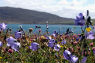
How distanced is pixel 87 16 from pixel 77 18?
28 cm

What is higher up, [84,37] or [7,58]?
[84,37]

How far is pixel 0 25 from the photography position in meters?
5.02

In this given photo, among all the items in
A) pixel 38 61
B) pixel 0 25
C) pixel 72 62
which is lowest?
pixel 38 61

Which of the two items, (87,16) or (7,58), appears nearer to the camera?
(87,16)

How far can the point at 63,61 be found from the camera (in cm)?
479

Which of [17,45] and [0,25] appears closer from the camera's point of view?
[17,45]

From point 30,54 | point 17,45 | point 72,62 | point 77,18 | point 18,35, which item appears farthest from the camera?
point 30,54

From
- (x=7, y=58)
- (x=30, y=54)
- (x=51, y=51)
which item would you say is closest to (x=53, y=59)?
(x=51, y=51)

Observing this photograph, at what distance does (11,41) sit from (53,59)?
5.87 ft

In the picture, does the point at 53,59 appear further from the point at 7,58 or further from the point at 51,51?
the point at 7,58

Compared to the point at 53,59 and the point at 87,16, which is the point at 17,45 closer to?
the point at 87,16

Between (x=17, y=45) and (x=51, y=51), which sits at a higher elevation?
(x=17, y=45)

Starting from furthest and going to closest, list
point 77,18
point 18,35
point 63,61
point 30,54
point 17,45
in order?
1. point 30,54
2. point 63,61
3. point 18,35
4. point 17,45
5. point 77,18

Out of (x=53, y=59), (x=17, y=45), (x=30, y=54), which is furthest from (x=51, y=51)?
(x=17, y=45)
